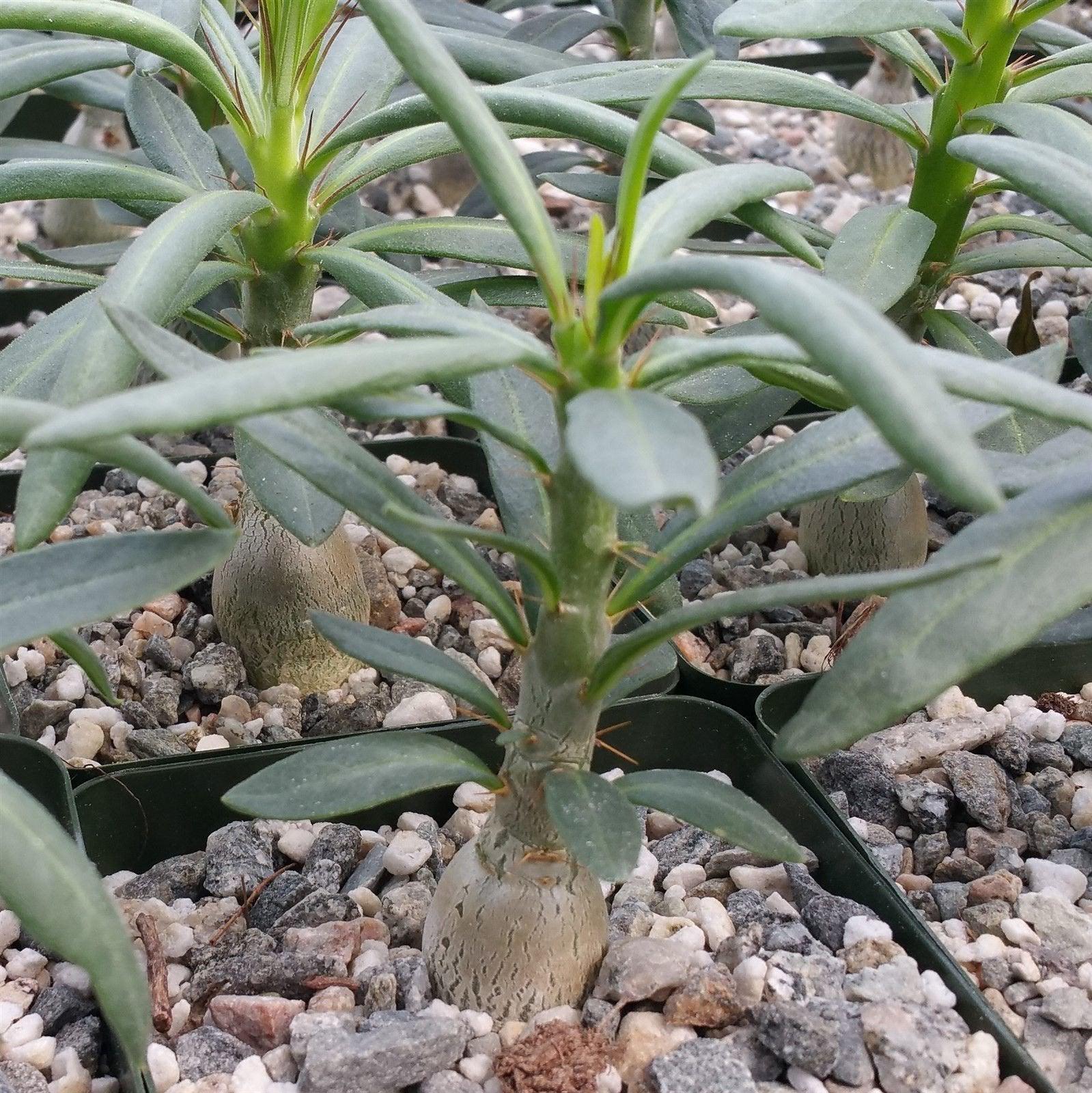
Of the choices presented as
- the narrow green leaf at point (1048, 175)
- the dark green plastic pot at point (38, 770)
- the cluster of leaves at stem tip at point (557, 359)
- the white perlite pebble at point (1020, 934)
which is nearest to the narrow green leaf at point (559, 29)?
the cluster of leaves at stem tip at point (557, 359)

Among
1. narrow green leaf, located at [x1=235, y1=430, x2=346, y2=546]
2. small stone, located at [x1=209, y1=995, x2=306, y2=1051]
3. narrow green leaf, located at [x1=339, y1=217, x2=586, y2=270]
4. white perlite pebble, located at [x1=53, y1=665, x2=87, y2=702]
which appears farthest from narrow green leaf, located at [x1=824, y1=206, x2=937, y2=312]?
white perlite pebble, located at [x1=53, y1=665, x2=87, y2=702]

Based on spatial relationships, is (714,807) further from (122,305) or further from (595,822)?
(122,305)

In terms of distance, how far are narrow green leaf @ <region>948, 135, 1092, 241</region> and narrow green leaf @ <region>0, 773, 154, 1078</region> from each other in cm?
69

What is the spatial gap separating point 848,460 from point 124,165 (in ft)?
2.09

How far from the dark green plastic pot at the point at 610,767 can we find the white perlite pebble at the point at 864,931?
2cm

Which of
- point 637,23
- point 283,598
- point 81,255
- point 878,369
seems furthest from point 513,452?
point 637,23

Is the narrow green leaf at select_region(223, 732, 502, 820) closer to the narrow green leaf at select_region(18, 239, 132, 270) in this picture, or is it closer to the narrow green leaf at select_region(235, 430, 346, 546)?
the narrow green leaf at select_region(235, 430, 346, 546)

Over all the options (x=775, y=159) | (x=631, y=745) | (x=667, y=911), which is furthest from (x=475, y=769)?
(x=775, y=159)

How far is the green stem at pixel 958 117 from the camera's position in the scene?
3.44 feet

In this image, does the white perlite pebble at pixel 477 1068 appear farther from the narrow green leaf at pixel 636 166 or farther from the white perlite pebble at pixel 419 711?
the narrow green leaf at pixel 636 166

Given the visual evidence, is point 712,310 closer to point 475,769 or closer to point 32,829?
point 475,769

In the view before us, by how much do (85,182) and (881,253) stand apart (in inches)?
24.4

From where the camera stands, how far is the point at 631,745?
112cm

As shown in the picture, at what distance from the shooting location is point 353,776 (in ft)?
2.41
